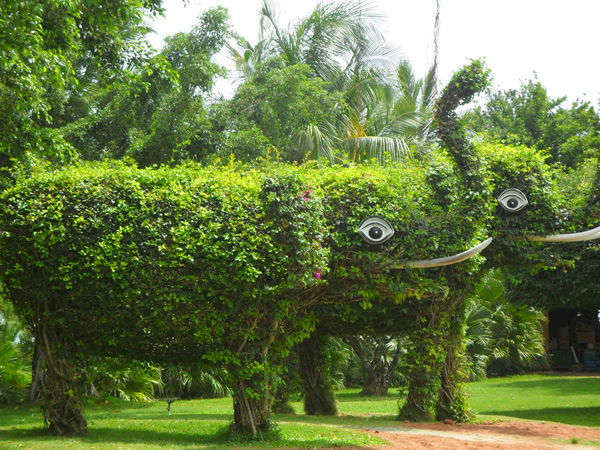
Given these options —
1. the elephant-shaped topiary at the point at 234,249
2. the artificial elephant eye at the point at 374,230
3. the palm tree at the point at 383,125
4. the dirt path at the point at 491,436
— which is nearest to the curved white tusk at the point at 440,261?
the elephant-shaped topiary at the point at 234,249

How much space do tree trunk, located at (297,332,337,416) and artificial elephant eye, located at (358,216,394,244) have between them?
4.20 meters

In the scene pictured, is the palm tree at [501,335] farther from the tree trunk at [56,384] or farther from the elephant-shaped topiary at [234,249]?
the tree trunk at [56,384]

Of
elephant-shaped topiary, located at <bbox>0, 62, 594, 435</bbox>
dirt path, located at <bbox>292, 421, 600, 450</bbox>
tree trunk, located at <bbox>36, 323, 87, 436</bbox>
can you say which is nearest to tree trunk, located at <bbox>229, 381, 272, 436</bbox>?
elephant-shaped topiary, located at <bbox>0, 62, 594, 435</bbox>

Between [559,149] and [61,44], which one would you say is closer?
[61,44]

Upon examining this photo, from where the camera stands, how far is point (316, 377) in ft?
43.2

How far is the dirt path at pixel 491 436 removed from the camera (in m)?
9.05

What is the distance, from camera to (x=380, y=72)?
21.9 metres

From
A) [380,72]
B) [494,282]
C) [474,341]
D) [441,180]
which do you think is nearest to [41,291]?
[441,180]

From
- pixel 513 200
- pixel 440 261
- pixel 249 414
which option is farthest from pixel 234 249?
pixel 513 200

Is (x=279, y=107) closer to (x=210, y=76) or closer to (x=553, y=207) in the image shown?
(x=210, y=76)

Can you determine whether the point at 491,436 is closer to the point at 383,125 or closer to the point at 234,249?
the point at 234,249

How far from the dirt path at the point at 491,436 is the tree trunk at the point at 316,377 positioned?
2.63m

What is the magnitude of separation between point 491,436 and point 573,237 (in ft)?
11.0

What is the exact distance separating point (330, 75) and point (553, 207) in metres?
11.9
